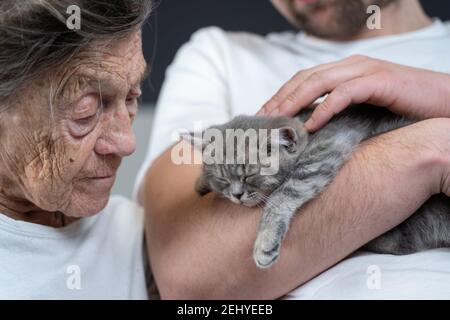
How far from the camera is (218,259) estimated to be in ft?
3.86

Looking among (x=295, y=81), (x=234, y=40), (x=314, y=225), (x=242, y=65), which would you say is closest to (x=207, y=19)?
(x=234, y=40)

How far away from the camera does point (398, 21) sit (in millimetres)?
1661

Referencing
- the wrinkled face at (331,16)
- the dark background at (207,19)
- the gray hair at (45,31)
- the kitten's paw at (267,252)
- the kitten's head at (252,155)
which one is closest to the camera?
the gray hair at (45,31)

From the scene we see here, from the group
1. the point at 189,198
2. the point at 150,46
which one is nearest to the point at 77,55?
the point at 189,198

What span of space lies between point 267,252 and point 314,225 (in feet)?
0.41

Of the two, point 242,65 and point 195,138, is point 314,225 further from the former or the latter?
point 242,65

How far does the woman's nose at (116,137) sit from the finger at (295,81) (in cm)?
31

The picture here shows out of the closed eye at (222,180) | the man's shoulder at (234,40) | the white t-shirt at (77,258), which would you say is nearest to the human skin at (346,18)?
the man's shoulder at (234,40)

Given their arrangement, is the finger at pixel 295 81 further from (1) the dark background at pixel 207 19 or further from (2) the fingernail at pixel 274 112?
(1) the dark background at pixel 207 19

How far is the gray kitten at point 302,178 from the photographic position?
1.07 m

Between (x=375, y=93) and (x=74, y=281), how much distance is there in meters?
0.73

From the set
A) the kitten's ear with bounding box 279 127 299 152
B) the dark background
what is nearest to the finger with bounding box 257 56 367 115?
the kitten's ear with bounding box 279 127 299 152

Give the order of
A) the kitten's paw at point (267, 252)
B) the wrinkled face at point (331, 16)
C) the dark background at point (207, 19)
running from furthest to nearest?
the dark background at point (207, 19)
the wrinkled face at point (331, 16)
the kitten's paw at point (267, 252)

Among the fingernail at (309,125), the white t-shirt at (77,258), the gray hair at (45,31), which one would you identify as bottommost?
the white t-shirt at (77,258)
